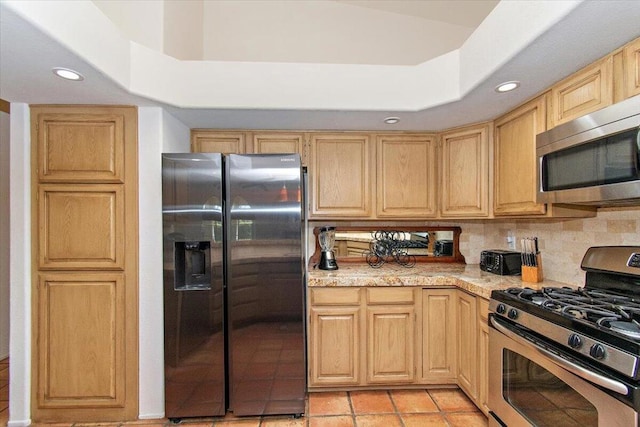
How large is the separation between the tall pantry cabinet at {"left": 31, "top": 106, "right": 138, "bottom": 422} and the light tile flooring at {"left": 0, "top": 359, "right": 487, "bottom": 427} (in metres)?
0.22

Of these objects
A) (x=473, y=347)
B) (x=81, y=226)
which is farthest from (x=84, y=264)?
(x=473, y=347)

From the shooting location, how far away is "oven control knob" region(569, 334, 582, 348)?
3.82 ft

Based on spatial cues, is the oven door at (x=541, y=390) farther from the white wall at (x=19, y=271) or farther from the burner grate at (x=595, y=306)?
the white wall at (x=19, y=271)

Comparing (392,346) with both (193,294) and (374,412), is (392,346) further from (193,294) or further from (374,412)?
(193,294)

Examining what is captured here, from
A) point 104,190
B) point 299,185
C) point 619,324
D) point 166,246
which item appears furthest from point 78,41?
point 619,324

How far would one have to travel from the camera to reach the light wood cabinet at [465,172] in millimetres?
Result: 2361

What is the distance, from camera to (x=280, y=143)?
255 cm

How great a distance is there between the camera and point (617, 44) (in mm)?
1346

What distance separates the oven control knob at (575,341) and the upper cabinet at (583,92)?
1054 mm

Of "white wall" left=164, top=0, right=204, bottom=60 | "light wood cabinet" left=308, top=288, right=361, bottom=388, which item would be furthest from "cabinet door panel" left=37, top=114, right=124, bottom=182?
"light wood cabinet" left=308, top=288, right=361, bottom=388

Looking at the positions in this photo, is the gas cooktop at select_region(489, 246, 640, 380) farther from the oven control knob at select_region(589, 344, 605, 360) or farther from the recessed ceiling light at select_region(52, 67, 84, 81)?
the recessed ceiling light at select_region(52, 67, 84, 81)

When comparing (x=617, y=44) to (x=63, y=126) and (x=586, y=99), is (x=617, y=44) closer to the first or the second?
(x=586, y=99)

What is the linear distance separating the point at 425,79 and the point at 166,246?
2006 millimetres

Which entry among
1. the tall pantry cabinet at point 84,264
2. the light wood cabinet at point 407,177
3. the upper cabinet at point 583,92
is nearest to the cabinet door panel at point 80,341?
the tall pantry cabinet at point 84,264
